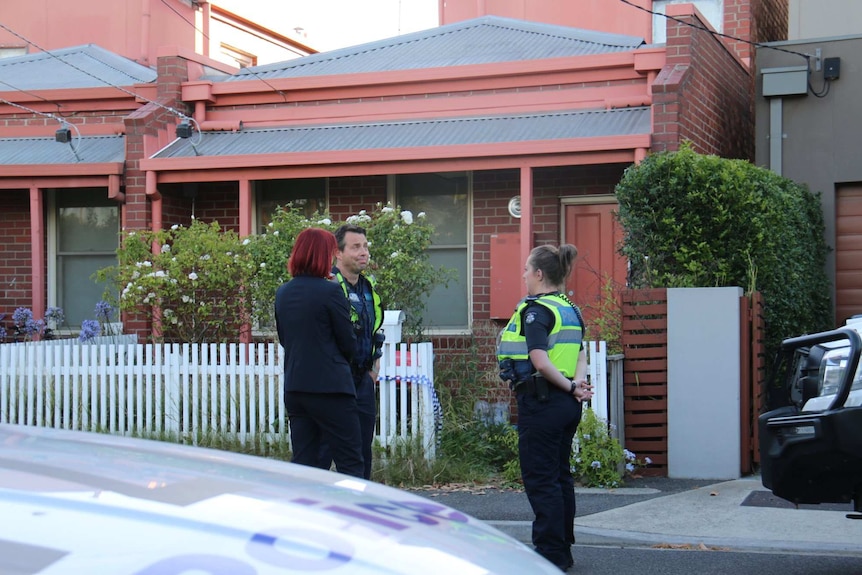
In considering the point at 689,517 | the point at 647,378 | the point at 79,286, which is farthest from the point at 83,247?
the point at 689,517

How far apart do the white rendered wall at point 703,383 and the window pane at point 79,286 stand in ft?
26.2

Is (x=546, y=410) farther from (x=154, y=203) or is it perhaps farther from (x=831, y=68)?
(x=831, y=68)

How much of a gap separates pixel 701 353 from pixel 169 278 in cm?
529

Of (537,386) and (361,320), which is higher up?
(361,320)

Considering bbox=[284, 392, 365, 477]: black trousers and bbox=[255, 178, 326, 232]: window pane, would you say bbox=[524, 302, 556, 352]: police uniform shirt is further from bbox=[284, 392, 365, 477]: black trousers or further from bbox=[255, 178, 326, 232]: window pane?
bbox=[255, 178, 326, 232]: window pane

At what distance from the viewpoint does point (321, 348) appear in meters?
5.43

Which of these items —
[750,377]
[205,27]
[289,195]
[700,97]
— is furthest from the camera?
[205,27]

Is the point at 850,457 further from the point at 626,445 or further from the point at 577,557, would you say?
the point at 626,445

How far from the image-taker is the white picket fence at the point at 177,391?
8711mm

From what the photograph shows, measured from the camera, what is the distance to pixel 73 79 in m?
15.1

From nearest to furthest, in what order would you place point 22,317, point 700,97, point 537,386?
point 537,386 → point 700,97 → point 22,317

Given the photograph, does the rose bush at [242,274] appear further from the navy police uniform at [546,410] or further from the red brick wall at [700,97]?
the navy police uniform at [546,410]

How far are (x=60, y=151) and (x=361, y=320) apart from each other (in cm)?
887

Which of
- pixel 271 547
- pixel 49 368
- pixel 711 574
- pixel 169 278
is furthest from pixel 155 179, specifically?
pixel 271 547
